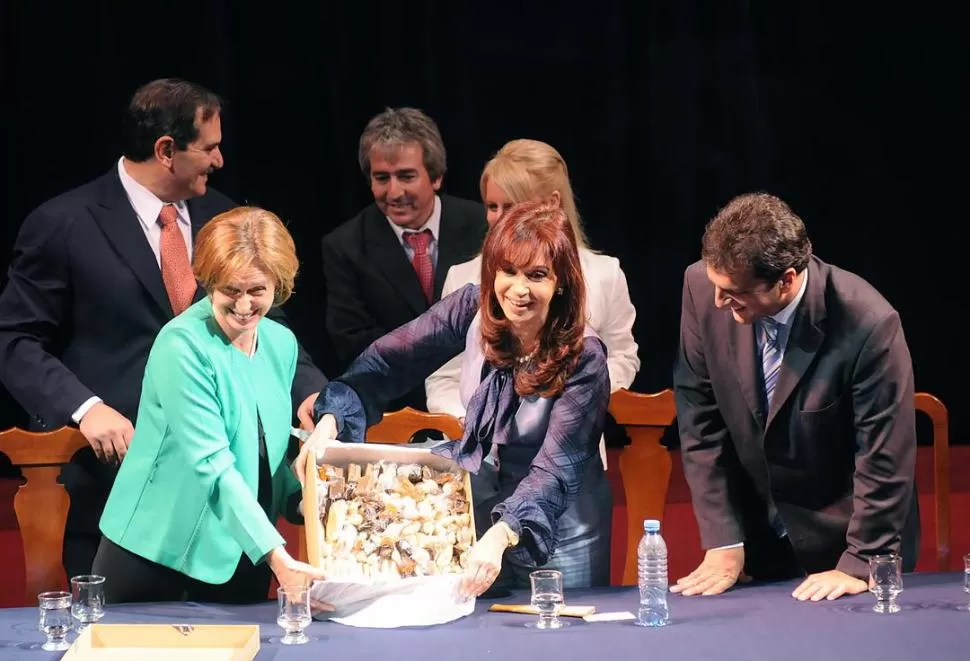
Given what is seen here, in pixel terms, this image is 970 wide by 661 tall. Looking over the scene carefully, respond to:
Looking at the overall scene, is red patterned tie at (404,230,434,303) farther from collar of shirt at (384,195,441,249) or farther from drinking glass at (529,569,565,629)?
drinking glass at (529,569,565,629)

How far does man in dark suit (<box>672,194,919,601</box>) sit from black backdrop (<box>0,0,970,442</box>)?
2.10 metres

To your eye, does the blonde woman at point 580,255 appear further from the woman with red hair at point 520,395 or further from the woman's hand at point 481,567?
the woman's hand at point 481,567

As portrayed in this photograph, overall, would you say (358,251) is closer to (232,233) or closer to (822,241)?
(232,233)

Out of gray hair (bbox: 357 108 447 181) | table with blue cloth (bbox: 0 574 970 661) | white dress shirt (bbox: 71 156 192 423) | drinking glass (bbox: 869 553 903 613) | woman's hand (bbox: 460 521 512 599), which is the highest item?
gray hair (bbox: 357 108 447 181)

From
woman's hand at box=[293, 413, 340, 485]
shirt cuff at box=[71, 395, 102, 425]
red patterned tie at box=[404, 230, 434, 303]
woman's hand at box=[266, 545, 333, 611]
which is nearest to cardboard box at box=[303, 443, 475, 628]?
woman's hand at box=[266, 545, 333, 611]

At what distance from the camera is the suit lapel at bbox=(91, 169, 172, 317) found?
3.45 m

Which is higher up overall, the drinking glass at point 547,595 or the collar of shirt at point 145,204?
the collar of shirt at point 145,204

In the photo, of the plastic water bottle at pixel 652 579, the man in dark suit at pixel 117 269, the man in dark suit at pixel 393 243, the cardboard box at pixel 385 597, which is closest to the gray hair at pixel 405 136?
the man in dark suit at pixel 393 243

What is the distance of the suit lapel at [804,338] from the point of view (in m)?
3.11

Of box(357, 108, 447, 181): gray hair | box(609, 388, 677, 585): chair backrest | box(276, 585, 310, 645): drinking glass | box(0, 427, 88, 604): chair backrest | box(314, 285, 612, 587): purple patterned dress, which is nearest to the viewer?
box(276, 585, 310, 645): drinking glass

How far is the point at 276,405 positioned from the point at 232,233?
0.40 metres

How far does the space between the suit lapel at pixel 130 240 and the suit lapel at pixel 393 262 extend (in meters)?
0.83

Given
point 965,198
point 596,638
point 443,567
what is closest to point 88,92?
point 443,567

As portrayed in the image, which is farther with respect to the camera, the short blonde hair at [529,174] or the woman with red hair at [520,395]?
the short blonde hair at [529,174]
